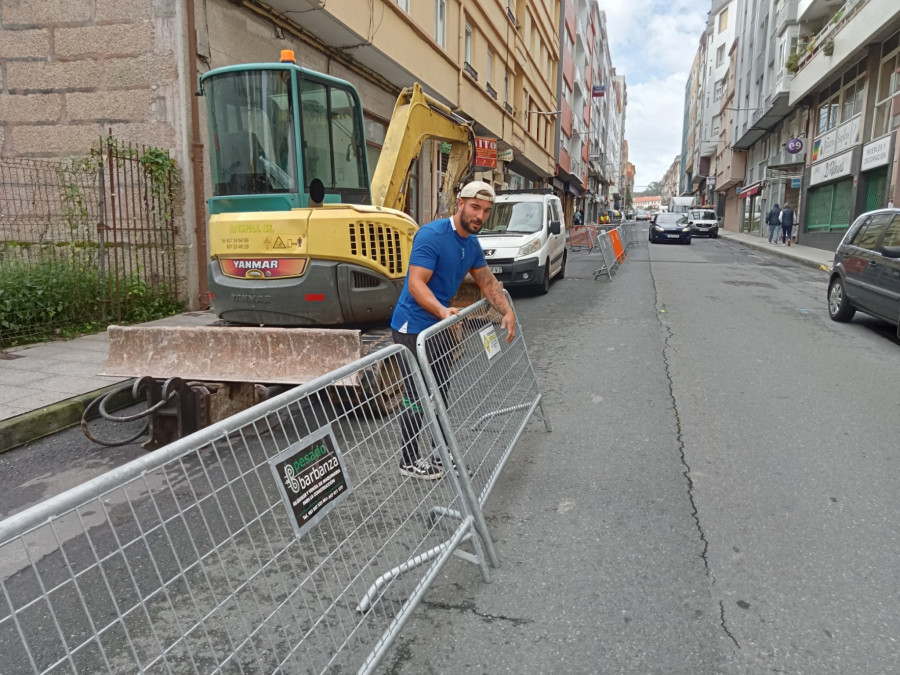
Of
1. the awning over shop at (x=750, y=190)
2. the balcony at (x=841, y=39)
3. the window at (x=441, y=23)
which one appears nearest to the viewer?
the window at (x=441, y=23)

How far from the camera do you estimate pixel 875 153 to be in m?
21.2

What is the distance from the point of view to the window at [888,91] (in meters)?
20.5

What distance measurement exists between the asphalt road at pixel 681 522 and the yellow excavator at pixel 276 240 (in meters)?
1.01

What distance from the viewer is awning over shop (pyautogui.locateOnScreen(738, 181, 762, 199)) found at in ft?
136

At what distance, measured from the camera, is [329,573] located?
2715 mm

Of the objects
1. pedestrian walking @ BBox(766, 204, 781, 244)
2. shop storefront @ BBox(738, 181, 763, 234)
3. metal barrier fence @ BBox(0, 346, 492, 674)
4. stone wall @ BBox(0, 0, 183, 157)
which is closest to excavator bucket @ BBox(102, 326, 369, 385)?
metal barrier fence @ BBox(0, 346, 492, 674)

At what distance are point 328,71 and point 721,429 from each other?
1047cm

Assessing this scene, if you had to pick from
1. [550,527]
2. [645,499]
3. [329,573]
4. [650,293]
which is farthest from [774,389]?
[650,293]

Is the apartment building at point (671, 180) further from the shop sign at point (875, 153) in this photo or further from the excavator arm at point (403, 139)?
the excavator arm at point (403, 139)

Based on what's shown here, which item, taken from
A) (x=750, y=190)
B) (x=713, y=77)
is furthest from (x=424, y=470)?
(x=713, y=77)

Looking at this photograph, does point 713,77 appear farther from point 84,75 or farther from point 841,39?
point 84,75

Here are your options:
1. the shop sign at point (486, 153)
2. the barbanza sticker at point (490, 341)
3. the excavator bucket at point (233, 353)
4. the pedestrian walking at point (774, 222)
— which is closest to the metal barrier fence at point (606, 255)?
the shop sign at point (486, 153)

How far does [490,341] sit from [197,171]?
6691mm

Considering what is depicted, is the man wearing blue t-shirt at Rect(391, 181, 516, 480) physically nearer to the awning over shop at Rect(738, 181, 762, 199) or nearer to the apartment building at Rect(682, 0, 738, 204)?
the awning over shop at Rect(738, 181, 762, 199)
